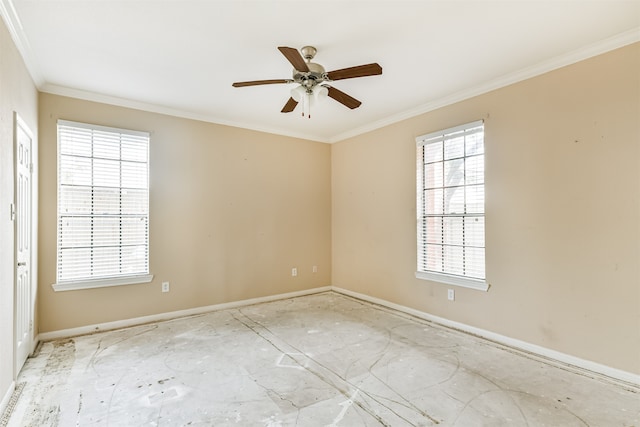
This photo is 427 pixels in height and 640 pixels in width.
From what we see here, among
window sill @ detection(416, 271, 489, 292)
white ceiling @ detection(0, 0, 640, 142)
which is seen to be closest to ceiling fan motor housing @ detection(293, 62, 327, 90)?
white ceiling @ detection(0, 0, 640, 142)

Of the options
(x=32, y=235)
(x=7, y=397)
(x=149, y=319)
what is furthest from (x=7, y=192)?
(x=149, y=319)

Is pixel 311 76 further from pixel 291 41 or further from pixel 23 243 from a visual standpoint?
pixel 23 243

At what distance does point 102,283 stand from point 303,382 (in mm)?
2639

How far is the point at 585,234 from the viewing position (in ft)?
8.86

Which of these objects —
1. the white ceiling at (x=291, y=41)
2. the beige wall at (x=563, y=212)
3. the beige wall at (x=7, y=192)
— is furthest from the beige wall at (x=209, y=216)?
the beige wall at (x=563, y=212)

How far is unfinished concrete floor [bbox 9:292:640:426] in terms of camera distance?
6.72 ft

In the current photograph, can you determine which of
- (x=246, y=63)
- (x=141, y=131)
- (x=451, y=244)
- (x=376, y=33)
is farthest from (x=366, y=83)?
(x=141, y=131)

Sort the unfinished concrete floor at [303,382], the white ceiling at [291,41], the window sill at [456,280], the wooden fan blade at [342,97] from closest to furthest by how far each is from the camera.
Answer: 1. the unfinished concrete floor at [303,382]
2. the white ceiling at [291,41]
3. the wooden fan blade at [342,97]
4. the window sill at [456,280]

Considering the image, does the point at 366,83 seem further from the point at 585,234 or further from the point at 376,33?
the point at 585,234

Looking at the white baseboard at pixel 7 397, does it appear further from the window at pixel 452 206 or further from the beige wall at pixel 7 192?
the window at pixel 452 206

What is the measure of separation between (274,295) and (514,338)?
3.18 meters

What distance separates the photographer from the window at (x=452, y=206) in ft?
11.4

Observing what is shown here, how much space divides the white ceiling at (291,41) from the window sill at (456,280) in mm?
2035

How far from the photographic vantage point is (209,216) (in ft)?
14.5
